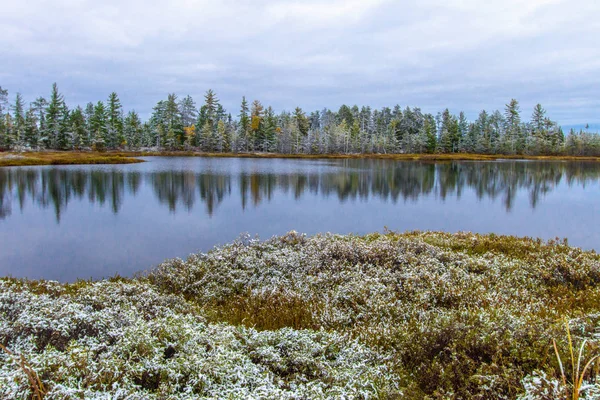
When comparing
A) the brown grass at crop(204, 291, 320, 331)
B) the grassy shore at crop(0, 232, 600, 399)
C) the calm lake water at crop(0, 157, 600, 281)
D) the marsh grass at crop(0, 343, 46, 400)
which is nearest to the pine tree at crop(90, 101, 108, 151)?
the calm lake water at crop(0, 157, 600, 281)

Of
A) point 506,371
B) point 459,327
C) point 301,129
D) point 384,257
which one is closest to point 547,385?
point 506,371

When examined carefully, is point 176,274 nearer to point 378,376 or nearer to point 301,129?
point 378,376

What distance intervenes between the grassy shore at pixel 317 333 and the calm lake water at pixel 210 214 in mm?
5541

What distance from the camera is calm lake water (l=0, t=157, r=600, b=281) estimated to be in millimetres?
15359

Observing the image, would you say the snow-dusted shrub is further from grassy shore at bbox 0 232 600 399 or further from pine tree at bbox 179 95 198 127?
pine tree at bbox 179 95 198 127

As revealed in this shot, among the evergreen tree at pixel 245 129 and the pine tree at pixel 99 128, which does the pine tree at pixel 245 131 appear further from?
the pine tree at pixel 99 128

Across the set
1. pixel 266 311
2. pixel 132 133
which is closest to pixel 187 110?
pixel 132 133

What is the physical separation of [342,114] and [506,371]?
556 ft

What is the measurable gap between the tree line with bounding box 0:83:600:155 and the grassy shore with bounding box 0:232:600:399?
105 m

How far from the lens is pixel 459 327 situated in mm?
5914

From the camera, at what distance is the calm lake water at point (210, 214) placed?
15359mm

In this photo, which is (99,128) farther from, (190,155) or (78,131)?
(190,155)

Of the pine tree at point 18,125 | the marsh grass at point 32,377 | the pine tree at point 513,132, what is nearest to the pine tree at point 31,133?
the pine tree at point 18,125

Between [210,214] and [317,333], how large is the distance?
726 inches
